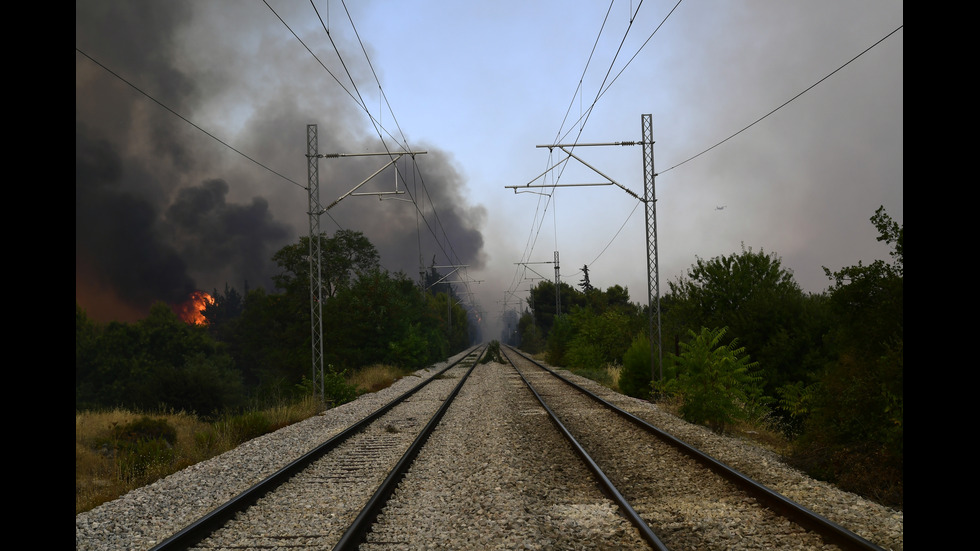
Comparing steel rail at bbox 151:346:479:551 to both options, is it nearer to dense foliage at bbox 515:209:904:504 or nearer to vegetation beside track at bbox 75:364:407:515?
vegetation beside track at bbox 75:364:407:515

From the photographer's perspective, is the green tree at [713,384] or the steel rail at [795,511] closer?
the steel rail at [795,511]

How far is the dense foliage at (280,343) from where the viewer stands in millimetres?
34375

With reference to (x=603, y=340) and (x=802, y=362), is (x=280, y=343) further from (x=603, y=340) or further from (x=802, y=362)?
(x=802, y=362)

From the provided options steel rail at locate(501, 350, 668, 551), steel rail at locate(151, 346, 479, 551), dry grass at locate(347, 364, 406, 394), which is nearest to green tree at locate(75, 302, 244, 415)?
dry grass at locate(347, 364, 406, 394)

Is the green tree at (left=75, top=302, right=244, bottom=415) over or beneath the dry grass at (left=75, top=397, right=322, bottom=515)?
beneath

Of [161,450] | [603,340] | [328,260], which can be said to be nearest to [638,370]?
[603,340]

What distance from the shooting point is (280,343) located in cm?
6047

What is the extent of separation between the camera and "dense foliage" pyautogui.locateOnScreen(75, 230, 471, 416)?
34375 mm

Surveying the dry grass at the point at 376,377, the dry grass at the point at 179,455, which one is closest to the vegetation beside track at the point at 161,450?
the dry grass at the point at 179,455

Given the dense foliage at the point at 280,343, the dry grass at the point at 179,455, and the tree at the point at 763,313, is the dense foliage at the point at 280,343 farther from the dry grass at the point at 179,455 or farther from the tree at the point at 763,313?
the tree at the point at 763,313
